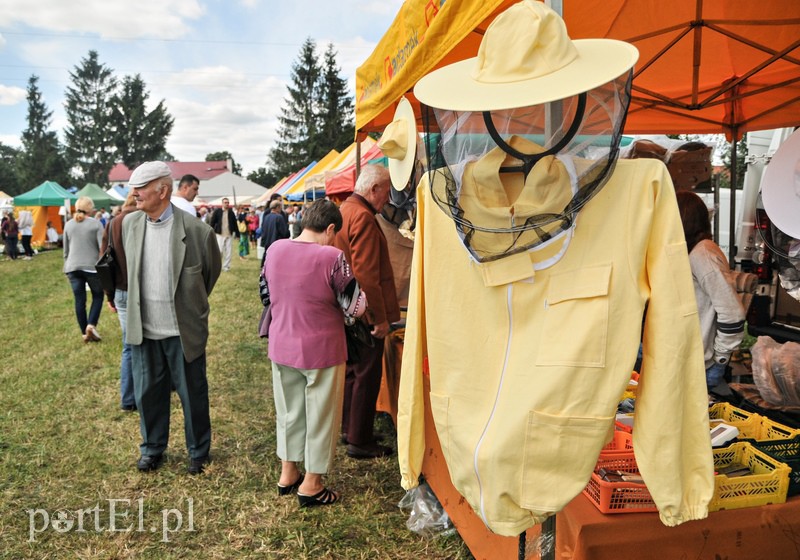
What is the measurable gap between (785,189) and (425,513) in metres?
2.79

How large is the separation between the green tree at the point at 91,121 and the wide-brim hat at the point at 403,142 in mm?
77051

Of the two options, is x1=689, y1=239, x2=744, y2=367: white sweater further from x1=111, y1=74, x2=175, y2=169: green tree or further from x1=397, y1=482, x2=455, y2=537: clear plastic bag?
x1=111, y1=74, x2=175, y2=169: green tree

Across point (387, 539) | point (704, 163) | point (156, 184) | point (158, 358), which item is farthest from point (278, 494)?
point (704, 163)

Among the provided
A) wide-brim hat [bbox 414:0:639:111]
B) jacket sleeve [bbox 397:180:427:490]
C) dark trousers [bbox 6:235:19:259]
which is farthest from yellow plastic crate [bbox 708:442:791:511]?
dark trousers [bbox 6:235:19:259]

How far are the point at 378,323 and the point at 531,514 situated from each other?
2.55m

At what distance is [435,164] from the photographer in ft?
5.45

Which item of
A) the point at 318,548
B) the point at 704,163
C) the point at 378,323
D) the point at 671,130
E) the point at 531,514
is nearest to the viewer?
the point at 531,514

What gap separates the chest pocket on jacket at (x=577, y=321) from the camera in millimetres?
1451

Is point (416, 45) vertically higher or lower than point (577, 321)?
higher

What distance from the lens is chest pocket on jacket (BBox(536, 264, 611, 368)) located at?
145cm

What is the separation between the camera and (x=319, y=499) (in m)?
3.54

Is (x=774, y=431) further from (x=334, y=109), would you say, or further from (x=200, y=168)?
(x=200, y=168)

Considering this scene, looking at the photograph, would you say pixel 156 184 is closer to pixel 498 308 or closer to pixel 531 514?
pixel 498 308

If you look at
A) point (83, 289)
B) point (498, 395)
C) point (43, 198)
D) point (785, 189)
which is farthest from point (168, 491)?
point (43, 198)
